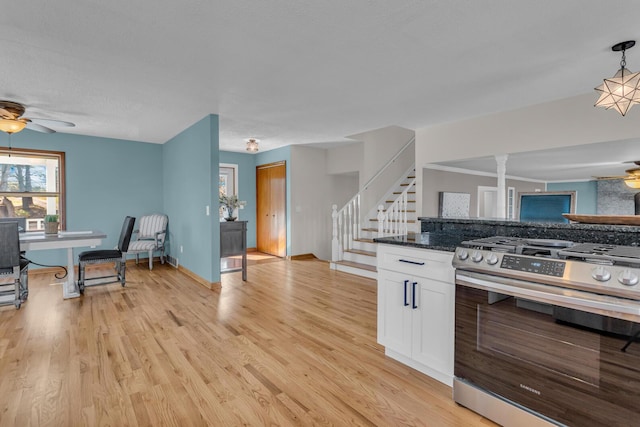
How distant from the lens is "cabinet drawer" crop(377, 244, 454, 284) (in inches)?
74.8

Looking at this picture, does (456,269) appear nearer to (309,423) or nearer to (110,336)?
(309,423)

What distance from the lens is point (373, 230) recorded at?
19.4 ft

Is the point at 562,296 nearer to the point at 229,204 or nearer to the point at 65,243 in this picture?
the point at 229,204

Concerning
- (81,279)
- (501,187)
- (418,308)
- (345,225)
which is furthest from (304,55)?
(81,279)

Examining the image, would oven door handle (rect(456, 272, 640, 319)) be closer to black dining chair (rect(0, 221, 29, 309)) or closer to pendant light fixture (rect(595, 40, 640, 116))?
pendant light fixture (rect(595, 40, 640, 116))

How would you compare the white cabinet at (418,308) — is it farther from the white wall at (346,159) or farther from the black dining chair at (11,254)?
the white wall at (346,159)

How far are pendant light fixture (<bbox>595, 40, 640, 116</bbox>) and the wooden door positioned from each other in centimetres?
499

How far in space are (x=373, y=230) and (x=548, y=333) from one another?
14.6 ft

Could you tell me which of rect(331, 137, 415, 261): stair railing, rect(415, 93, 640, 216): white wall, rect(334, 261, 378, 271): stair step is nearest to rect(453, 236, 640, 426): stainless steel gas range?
rect(415, 93, 640, 216): white wall

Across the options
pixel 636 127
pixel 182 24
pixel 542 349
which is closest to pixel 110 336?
pixel 182 24

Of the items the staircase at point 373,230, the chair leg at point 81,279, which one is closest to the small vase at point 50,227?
the chair leg at point 81,279

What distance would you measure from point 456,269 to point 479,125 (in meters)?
3.35

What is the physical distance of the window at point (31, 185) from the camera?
4.96 meters

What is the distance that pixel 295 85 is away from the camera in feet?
10.3
